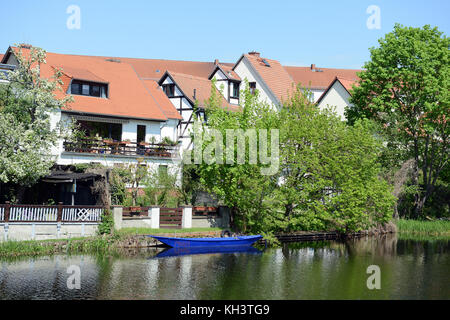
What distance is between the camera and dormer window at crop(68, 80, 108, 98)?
4459 centimetres

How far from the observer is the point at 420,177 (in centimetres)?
5212

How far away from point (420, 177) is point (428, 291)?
103 ft

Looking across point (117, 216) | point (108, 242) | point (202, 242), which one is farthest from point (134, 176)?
point (202, 242)

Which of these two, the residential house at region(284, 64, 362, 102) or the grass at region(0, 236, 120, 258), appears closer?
the grass at region(0, 236, 120, 258)

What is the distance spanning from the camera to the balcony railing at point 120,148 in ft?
136

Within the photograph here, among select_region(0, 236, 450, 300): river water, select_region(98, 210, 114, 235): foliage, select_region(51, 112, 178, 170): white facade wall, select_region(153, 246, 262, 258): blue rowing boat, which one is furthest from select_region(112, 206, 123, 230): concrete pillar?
select_region(51, 112, 178, 170): white facade wall

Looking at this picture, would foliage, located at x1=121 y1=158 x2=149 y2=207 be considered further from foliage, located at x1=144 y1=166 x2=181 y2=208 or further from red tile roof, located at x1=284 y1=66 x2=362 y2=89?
red tile roof, located at x1=284 y1=66 x2=362 y2=89

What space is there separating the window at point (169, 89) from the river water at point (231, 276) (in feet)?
82.1

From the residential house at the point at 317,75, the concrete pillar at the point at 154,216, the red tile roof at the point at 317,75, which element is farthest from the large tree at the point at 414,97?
the red tile roof at the point at 317,75

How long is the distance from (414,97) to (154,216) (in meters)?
25.7

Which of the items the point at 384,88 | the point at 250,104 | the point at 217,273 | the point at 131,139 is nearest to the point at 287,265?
the point at 217,273

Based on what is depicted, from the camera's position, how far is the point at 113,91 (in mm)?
47375

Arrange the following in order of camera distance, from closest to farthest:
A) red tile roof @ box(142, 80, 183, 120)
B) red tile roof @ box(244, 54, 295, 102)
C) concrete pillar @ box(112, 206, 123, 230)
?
concrete pillar @ box(112, 206, 123, 230)
red tile roof @ box(142, 80, 183, 120)
red tile roof @ box(244, 54, 295, 102)

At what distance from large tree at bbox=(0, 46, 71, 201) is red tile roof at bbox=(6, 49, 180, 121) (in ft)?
22.2
